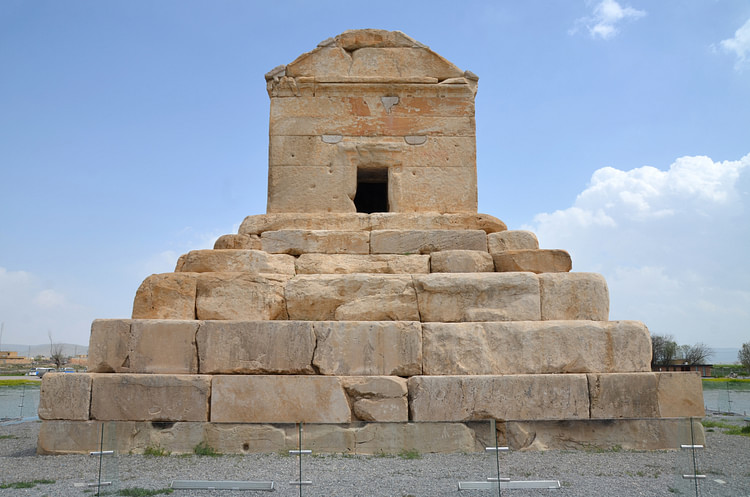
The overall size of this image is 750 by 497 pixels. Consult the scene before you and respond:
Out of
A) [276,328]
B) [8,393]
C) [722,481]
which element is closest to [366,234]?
[276,328]

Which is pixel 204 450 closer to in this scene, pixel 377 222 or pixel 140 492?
pixel 140 492

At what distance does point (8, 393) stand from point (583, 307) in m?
8.72

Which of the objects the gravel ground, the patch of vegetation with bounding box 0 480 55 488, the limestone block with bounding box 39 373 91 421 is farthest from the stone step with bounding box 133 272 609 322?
the patch of vegetation with bounding box 0 480 55 488

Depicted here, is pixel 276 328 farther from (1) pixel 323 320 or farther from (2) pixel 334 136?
(2) pixel 334 136

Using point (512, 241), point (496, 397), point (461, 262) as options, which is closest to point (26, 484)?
point (496, 397)

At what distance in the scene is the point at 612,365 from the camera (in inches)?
259

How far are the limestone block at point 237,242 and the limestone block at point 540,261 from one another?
3.29 m

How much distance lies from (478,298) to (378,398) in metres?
1.65

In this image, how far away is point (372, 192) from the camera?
1138 cm

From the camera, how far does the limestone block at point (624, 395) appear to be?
6375 millimetres

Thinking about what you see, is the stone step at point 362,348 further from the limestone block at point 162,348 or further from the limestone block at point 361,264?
the limestone block at point 361,264

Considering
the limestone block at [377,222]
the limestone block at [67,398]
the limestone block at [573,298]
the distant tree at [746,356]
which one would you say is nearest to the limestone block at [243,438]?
the limestone block at [67,398]

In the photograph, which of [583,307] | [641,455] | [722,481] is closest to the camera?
[722,481]

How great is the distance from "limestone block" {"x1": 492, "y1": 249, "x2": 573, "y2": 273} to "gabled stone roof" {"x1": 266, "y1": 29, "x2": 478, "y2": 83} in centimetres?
347
